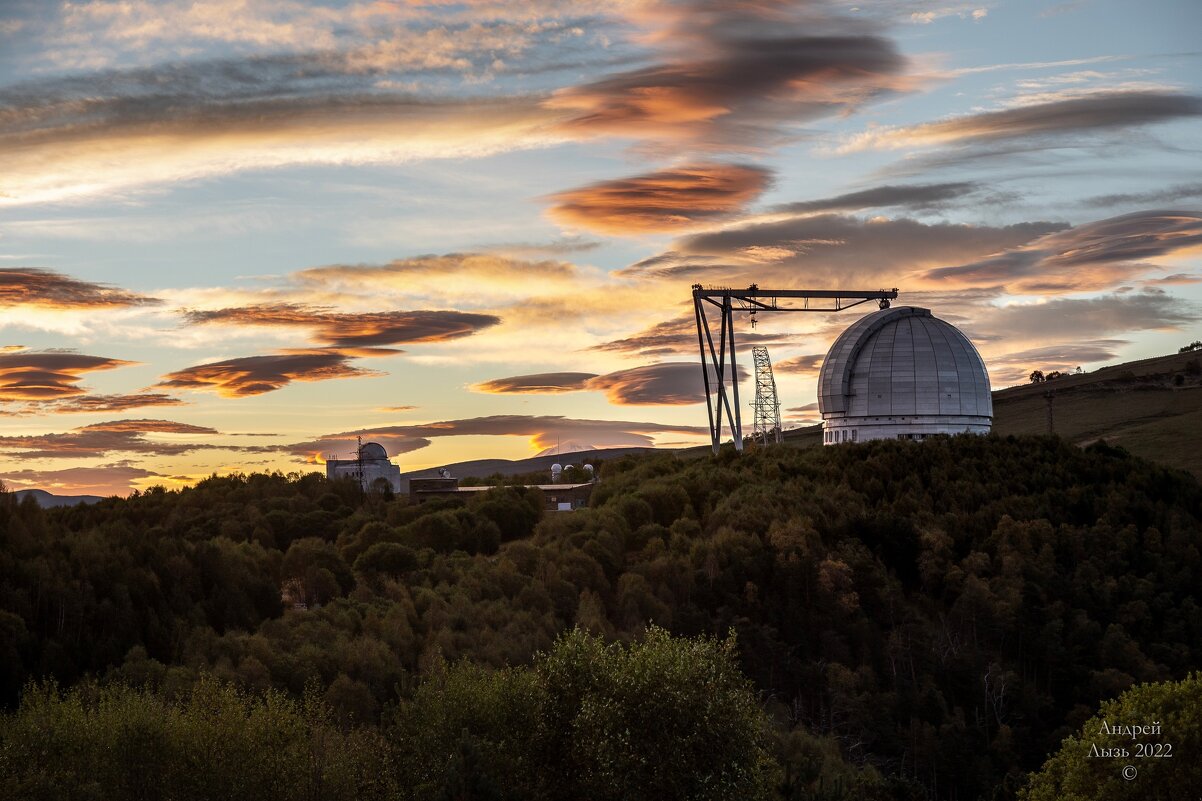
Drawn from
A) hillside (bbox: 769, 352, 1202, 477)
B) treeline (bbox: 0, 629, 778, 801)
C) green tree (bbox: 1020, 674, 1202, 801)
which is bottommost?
green tree (bbox: 1020, 674, 1202, 801)

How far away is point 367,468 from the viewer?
106m

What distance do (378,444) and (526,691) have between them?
70.6 metres

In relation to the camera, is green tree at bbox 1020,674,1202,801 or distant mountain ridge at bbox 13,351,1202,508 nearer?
green tree at bbox 1020,674,1202,801

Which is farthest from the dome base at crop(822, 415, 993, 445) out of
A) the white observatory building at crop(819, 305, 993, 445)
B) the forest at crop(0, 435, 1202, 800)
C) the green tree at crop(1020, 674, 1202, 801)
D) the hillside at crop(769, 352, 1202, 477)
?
the green tree at crop(1020, 674, 1202, 801)

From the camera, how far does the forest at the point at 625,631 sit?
37438 millimetres

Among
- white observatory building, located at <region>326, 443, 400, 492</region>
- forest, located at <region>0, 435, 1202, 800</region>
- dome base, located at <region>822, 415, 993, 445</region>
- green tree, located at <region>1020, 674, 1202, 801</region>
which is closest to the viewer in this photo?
forest, located at <region>0, 435, 1202, 800</region>

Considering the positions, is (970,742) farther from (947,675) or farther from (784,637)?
(784,637)

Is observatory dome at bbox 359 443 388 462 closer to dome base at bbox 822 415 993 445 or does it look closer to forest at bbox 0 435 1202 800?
forest at bbox 0 435 1202 800

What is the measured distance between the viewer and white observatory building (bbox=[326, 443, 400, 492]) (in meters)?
105

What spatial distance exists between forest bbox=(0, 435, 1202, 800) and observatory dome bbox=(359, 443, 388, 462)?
432 inches

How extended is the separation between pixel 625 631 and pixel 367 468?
48360 mm

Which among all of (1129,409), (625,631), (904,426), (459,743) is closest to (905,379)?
(904,426)

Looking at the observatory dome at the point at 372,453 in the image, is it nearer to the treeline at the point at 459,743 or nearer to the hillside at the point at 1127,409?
the hillside at the point at 1127,409

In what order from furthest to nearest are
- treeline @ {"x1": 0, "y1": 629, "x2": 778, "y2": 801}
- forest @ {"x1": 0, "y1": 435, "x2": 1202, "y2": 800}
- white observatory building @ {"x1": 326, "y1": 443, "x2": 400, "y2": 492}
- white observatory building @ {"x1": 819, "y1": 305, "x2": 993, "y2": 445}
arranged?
white observatory building @ {"x1": 326, "y1": 443, "x2": 400, "y2": 492} → white observatory building @ {"x1": 819, "y1": 305, "x2": 993, "y2": 445} → forest @ {"x1": 0, "y1": 435, "x2": 1202, "y2": 800} → treeline @ {"x1": 0, "y1": 629, "x2": 778, "y2": 801}
